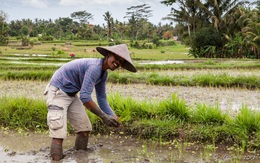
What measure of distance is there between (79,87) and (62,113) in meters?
0.29

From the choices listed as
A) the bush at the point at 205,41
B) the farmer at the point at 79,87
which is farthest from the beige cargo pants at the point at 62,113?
the bush at the point at 205,41

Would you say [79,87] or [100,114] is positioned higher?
[79,87]

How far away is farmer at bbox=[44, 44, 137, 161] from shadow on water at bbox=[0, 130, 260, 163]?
0.97 feet

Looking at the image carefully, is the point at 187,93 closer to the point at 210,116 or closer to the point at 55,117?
the point at 210,116

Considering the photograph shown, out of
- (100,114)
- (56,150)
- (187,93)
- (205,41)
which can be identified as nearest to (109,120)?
(100,114)

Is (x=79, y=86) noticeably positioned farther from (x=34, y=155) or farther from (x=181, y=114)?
(x=181, y=114)

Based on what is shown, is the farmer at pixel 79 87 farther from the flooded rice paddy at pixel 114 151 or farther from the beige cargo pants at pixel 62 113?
the flooded rice paddy at pixel 114 151

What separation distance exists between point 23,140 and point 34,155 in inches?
25.8

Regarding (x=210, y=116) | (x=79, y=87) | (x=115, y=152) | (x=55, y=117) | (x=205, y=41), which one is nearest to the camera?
(x=55, y=117)

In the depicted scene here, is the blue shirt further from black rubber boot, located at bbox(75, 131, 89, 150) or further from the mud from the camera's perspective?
the mud

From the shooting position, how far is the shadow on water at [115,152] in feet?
10.2

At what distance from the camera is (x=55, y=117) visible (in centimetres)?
299

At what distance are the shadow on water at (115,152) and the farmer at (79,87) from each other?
0.97 ft

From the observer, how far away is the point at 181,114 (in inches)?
157
